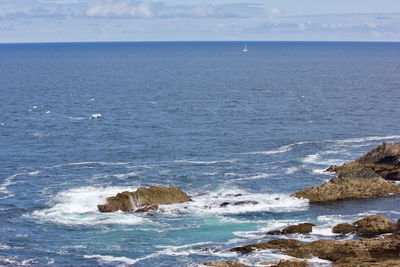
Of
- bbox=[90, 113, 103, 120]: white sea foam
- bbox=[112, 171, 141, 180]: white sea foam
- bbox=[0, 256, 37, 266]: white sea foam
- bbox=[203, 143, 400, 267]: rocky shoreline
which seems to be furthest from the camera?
bbox=[90, 113, 103, 120]: white sea foam

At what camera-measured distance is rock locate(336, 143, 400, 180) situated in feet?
258

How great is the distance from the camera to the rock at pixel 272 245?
5262 cm

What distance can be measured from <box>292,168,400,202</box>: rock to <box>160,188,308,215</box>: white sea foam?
1.99 meters

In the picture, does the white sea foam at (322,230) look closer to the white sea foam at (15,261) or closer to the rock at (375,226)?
the rock at (375,226)

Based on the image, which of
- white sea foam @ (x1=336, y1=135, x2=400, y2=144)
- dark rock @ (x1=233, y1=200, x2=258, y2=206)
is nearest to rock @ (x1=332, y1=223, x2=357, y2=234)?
dark rock @ (x1=233, y1=200, x2=258, y2=206)

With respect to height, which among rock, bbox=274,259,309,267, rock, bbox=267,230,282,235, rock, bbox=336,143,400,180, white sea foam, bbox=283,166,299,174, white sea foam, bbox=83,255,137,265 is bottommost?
white sea foam, bbox=83,255,137,265

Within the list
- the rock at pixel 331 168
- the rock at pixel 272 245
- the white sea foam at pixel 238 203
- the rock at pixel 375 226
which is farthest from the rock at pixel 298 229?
the rock at pixel 331 168

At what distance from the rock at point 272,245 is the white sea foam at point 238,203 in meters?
11.8

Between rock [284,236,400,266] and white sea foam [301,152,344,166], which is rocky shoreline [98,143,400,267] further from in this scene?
white sea foam [301,152,344,166]

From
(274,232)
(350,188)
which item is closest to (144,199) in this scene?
(274,232)

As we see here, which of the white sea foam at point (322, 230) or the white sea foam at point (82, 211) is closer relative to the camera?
the white sea foam at point (322, 230)

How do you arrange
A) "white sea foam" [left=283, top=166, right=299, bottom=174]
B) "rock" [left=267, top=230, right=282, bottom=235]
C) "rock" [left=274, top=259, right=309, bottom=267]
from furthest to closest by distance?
"white sea foam" [left=283, top=166, right=299, bottom=174] < "rock" [left=267, top=230, right=282, bottom=235] < "rock" [left=274, top=259, right=309, bottom=267]

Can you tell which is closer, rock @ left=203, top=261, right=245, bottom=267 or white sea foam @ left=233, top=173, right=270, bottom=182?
rock @ left=203, top=261, right=245, bottom=267

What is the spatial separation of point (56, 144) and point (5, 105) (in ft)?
154
